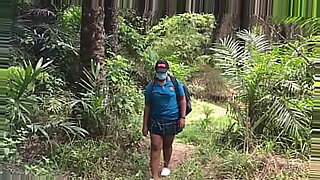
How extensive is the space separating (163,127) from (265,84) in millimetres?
503

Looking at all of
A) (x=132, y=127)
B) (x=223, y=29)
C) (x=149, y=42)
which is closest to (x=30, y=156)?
(x=132, y=127)

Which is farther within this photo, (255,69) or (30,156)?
(30,156)

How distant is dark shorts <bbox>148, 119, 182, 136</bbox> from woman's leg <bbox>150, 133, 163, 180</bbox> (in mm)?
24

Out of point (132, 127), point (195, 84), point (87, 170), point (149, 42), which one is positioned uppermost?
point (149, 42)

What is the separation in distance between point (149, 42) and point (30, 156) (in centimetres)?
80

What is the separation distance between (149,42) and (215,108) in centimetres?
43

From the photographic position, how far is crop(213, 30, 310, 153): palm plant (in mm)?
2684

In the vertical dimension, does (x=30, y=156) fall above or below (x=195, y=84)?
below

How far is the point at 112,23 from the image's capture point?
285 cm

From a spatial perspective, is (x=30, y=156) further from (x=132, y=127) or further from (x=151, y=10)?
(x=151, y=10)

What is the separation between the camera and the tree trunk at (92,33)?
2.85 m

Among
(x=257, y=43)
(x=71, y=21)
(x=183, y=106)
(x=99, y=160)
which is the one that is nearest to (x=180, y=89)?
(x=183, y=106)

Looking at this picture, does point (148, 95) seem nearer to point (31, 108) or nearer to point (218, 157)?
point (218, 157)

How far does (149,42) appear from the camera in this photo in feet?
9.20
